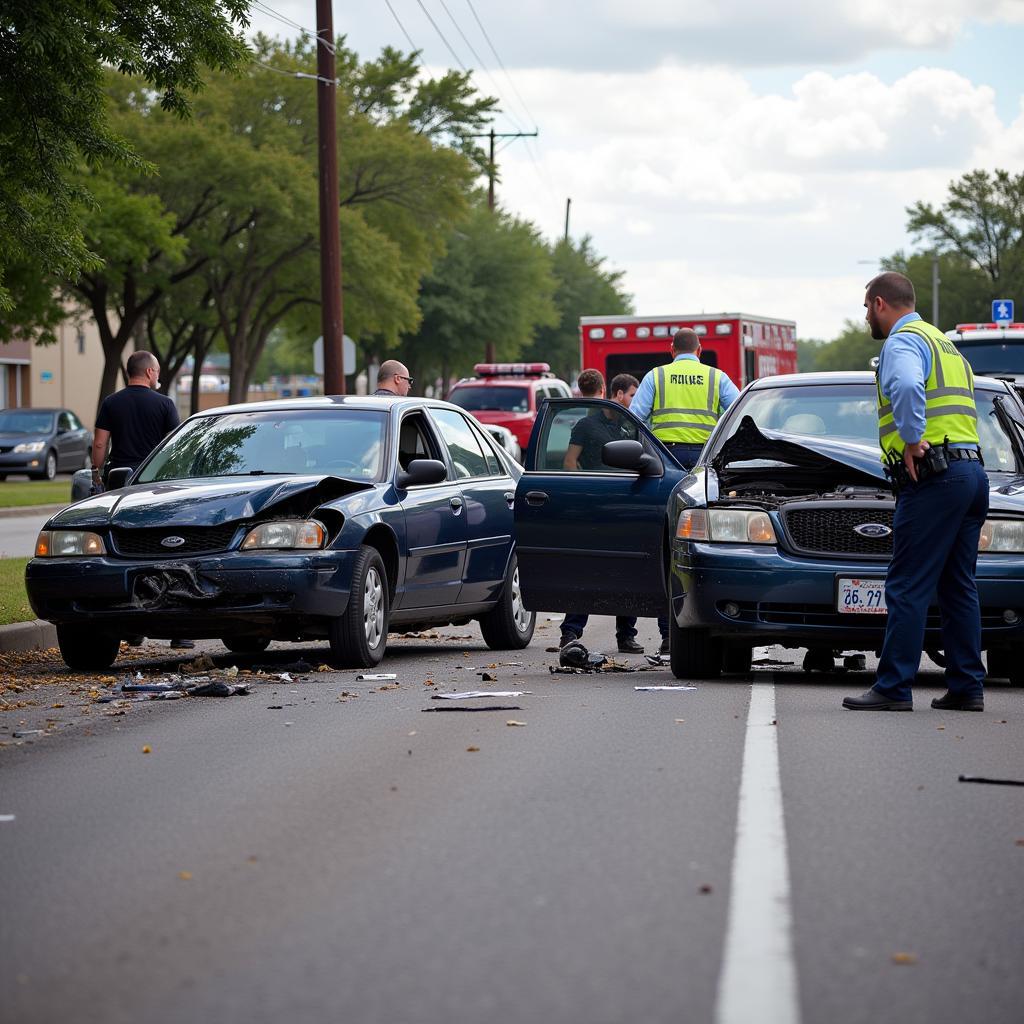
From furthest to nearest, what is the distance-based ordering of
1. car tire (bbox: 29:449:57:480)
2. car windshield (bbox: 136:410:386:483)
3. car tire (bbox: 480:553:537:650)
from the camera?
car tire (bbox: 29:449:57:480)
car tire (bbox: 480:553:537:650)
car windshield (bbox: 136:410:386:483)

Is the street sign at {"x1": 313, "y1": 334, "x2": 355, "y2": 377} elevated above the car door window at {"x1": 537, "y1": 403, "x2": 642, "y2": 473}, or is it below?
above

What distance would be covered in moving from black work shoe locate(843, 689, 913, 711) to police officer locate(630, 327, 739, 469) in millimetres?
4284

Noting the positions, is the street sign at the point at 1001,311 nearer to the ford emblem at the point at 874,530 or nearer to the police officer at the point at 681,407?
the police officer at the point at 681,407

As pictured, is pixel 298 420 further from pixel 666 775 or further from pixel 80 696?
pixel 666 775

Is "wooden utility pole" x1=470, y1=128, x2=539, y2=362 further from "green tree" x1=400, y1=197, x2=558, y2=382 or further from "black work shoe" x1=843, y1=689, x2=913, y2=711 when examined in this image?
"black work shoe" x1=843, y1=689, x2=913, y2=711

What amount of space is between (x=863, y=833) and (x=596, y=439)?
5931 mm

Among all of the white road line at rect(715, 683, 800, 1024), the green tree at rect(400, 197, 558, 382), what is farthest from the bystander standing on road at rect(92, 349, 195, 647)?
the green tree at rect(400, 197, 558, 382)

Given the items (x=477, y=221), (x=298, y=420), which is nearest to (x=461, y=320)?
(x=477, y=221)

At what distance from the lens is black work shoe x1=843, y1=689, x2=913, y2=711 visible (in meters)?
8.55

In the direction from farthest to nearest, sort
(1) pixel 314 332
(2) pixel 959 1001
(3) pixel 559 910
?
(1) pixel 314 332 → (3) pixel 559 910 → (2) pixel 959 1001

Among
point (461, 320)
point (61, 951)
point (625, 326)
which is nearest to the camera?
point (61, 951)

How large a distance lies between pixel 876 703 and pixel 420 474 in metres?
3.73

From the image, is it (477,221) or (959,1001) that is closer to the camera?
(959,1001)

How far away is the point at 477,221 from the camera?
65.2 metres
